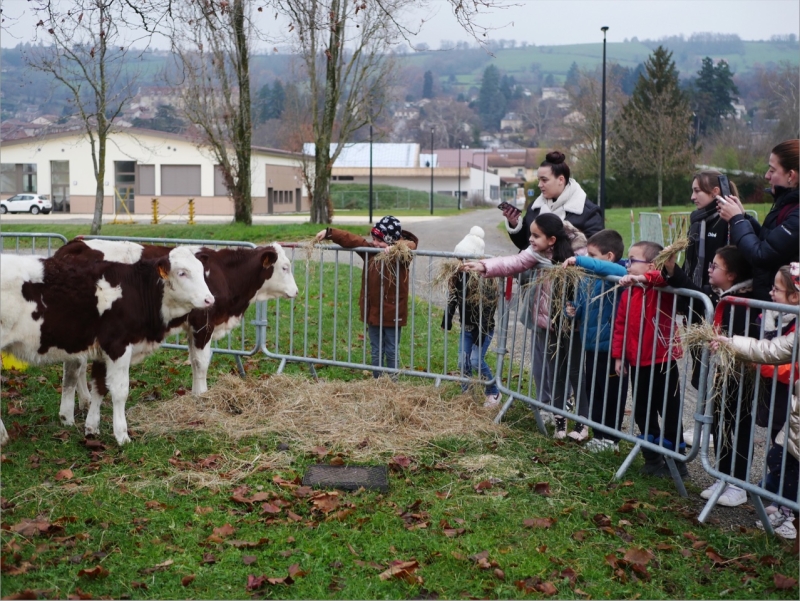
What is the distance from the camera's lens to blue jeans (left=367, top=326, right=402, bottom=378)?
28.6ft

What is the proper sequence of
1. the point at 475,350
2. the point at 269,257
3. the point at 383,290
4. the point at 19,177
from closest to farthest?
the point at 475,350 → the point at 269,257 → the point at 383,290 → the point at 19,177

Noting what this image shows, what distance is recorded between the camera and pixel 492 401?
8055 millimetres

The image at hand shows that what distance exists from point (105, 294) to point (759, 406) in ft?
16.3

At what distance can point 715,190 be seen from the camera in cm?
666

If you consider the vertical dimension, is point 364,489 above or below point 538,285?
below

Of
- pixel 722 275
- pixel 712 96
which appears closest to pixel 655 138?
pixel 722 275

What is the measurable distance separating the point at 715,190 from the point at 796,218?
1025 millimetres

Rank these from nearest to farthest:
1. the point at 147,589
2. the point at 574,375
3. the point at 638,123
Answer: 1. the point at 147,589
2. the point at 574,375
3. the point at 638,123

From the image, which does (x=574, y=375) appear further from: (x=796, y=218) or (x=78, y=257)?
(x=78, y=257)

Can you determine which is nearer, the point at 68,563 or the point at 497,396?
the point at 68,563

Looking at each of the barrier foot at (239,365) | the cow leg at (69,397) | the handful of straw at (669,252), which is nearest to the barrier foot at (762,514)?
the handful of straw at (669,252)

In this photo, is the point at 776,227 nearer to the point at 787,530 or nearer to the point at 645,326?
the point at 645,326

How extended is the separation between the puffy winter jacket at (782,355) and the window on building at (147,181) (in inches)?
2184

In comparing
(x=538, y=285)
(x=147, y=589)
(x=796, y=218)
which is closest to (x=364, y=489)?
(x=147, y=589)
